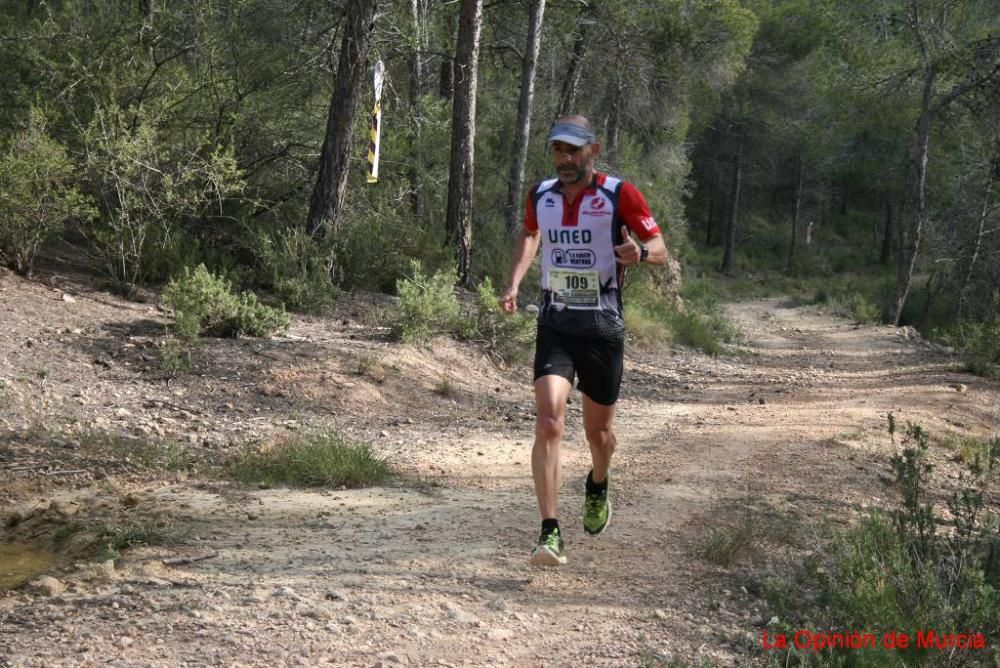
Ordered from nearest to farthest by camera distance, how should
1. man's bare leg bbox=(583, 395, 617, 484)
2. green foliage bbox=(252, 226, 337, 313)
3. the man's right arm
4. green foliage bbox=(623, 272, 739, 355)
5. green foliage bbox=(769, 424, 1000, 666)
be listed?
Answer: green foliage bbox=(769, 424, 1000, 666) < man's bare leg bbox=(583, 395, 617, 484) < the man's right arm < green foliage bbox=(252, 226, 337, 313) < green foliage bbox=(623, 272, 739, 355)

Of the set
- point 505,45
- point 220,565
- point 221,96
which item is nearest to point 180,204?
point 221,96

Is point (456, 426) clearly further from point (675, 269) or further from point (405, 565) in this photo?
point (675, 269)

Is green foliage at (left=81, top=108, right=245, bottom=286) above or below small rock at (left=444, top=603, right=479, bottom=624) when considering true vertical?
above

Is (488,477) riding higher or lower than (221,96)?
lower

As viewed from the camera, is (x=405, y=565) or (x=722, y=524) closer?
(x=405, y=565)

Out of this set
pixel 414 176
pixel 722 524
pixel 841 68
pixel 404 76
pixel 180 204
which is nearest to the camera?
pixel 722 524

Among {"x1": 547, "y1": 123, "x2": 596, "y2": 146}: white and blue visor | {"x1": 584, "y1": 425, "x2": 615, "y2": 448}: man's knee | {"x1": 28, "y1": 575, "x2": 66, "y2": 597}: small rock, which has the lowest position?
{"x1": 28, "y1": 575, "x2": 66, "y2": 597}: small rock

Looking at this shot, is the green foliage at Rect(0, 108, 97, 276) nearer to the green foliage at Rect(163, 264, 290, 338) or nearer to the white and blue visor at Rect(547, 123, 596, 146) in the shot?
the green foliage at Rect(163, 264, 290, 338)

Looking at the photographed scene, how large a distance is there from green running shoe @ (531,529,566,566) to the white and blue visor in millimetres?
1826

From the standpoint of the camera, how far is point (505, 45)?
1838 cm

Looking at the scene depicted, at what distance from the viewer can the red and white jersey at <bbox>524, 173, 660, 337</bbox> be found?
4.80 metres

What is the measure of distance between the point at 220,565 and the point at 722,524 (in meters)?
2.79

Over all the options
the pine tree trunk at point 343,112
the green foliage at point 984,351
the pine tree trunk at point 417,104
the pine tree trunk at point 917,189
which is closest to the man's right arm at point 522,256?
the pine tree trunk at point 343,112

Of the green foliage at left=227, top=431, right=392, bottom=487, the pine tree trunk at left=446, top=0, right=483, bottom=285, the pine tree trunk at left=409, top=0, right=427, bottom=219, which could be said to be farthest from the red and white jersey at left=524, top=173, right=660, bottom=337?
the pine tree trunk at left=446, top=0, right=483, bottom=285
